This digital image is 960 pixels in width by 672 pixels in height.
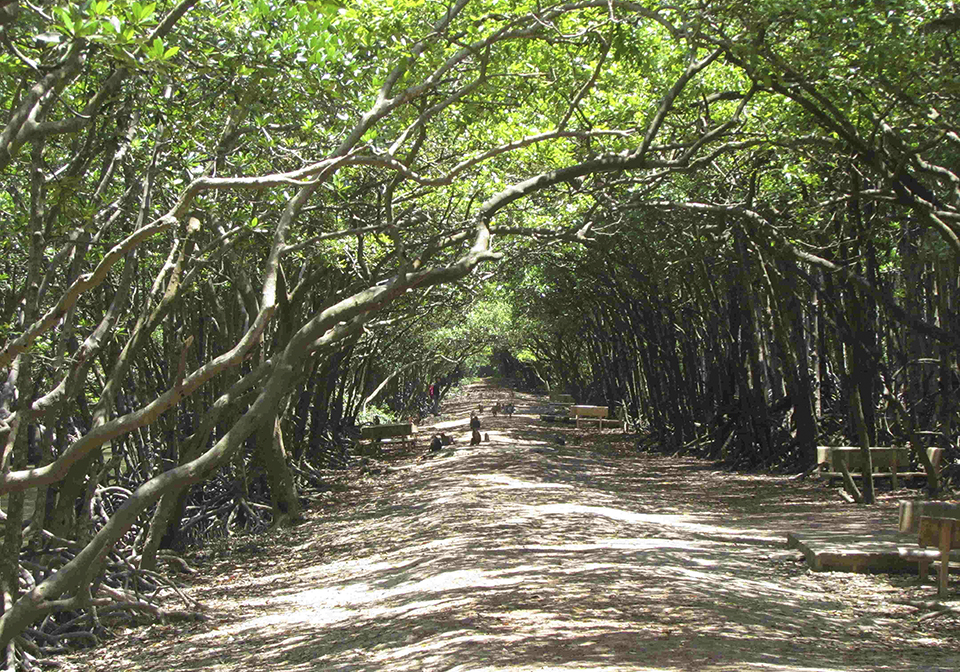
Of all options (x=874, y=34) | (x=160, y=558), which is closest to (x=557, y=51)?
(x=874, y=34)

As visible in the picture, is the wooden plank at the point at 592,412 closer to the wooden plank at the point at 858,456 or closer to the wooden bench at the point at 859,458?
the wooden bench at the point at 859,458

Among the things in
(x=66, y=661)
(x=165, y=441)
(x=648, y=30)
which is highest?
(x=648, y=30)

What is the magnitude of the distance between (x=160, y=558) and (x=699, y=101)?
318 inches

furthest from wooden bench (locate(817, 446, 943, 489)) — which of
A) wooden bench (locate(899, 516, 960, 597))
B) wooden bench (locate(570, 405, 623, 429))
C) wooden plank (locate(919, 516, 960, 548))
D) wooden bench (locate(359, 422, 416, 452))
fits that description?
wooden bench (locate(570, 405, 623, 429))

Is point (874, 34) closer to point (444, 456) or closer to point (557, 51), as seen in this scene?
point (557, 51)

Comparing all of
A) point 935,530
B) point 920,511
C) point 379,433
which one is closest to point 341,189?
point 920,511

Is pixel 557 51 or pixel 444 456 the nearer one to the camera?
pixel 557 51

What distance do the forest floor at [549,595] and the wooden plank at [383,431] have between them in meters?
10.3

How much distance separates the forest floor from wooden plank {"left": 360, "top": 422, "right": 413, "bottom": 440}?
33.8 ft

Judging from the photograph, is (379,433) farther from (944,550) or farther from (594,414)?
(944,550)

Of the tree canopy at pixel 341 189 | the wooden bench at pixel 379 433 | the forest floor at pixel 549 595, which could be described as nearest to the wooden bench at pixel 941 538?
the forest floor at pixel 549 595

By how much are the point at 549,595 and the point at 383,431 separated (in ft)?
66.3

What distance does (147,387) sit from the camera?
1453 centimetres

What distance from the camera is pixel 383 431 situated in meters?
28.6
